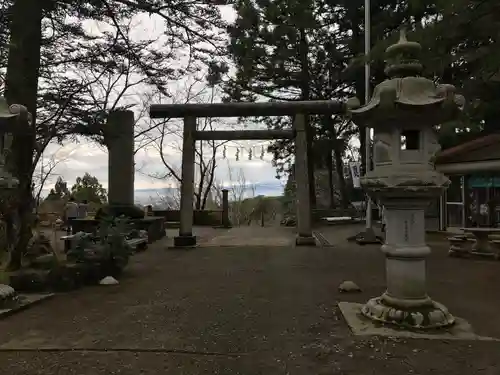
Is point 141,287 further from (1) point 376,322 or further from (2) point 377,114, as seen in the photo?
(2) point 377,114

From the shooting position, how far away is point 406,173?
4.22 m

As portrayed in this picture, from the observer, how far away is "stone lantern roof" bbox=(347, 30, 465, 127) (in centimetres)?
411

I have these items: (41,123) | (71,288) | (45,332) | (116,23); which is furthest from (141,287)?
(116,23)

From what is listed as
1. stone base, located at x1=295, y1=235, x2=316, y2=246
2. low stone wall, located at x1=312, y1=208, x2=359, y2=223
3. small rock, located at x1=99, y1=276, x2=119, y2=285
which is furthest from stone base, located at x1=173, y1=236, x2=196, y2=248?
low stone wall, located at x1=312, y1=208, x2=359, y2=223

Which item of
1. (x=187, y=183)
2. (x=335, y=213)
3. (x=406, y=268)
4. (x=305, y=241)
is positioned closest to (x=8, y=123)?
(x=406, y=268)

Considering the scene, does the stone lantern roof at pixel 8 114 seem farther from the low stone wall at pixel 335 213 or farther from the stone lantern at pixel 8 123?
the low stone wall at pixel 335 213

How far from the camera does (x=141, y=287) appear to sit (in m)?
6.32

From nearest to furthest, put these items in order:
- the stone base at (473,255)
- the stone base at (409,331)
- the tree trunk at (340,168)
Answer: the stone base at (409,331)
the stone base at (473,255)
the tree trunk at (340,168)

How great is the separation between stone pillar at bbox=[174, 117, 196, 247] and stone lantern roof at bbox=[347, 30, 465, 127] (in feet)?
25.2

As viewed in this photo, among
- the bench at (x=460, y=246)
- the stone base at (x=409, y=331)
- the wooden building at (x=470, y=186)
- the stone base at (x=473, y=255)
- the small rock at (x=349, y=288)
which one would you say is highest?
the wooden building at (x=470, y=186)

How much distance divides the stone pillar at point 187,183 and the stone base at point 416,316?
791cm

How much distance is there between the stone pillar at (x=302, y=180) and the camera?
11555mm

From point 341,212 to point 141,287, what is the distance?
1531cm

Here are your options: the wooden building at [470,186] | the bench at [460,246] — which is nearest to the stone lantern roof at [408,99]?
the wooden building at [470,186]
